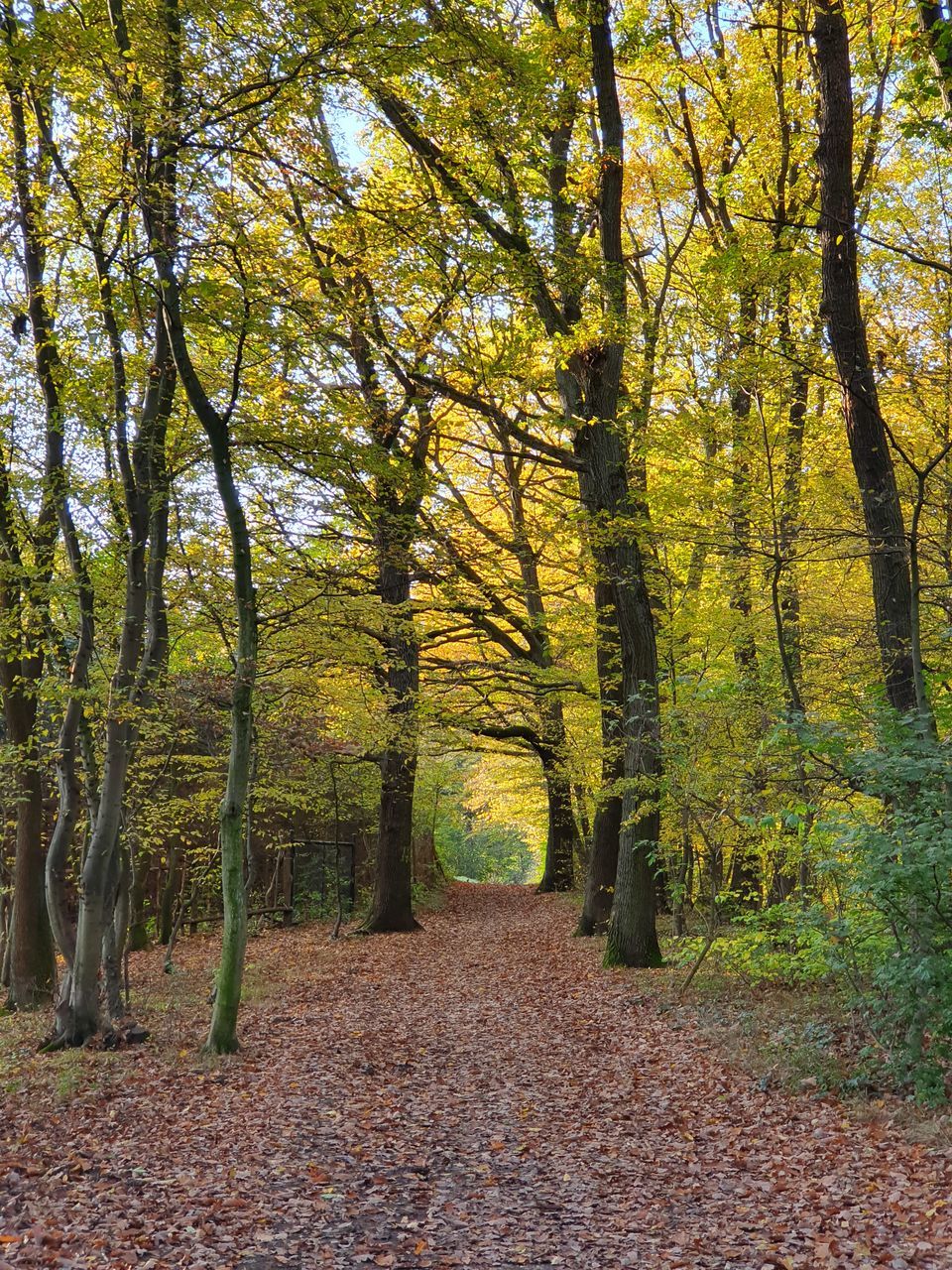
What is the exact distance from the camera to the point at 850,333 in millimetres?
7355

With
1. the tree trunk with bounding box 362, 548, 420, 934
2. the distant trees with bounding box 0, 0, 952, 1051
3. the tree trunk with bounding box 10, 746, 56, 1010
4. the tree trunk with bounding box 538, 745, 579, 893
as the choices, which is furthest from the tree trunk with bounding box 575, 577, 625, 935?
the tree trunk with bounding box 10, 746, 56, 1010

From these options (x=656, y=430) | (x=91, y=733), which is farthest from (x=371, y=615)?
(x=656, y=430)

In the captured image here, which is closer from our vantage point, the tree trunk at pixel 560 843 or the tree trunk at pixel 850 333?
the tree trunk at pixel 850 333

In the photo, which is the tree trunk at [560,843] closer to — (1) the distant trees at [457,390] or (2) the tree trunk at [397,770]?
(2) the tree trunk at [397,770]

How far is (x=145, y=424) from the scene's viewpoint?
8289mm

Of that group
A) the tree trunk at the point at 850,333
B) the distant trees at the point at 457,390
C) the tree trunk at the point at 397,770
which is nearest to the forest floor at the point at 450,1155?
the distant trees at the point at 457,390

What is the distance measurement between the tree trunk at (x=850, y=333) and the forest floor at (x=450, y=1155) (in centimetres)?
375

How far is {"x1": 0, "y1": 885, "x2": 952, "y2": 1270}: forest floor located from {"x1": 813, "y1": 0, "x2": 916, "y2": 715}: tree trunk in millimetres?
3754

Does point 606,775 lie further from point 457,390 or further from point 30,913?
point 30,913

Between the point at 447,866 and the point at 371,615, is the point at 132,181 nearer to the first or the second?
the point at 371,615

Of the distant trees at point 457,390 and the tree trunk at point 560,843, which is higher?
the distant trees at point 457,390

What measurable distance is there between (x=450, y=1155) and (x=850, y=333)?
6.90 metres

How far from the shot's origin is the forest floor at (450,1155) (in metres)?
3.96

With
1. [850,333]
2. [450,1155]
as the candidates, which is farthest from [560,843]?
[450,1155]
